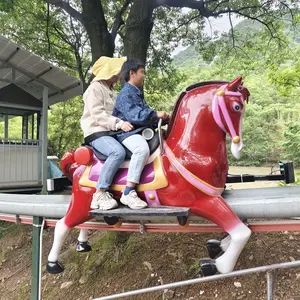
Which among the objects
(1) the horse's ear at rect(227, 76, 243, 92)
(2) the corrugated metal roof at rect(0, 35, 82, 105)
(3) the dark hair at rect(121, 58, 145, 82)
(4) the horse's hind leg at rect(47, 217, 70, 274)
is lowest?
(4) the horse's hind leg at rect(47, 217, 70, 274)

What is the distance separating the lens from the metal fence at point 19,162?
7.03 meters

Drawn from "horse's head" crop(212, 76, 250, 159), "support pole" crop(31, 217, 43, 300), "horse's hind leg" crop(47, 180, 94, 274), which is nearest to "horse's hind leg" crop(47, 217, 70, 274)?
"horse's hind leg" crop(47, 180, 94, 274)

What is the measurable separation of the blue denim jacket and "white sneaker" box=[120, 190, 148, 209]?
16.7 inches

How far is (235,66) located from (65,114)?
7412mm

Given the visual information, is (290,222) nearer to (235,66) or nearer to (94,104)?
(94,104)

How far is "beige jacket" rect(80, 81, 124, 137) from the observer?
265cm

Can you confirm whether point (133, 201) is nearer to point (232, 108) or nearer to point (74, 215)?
point (74, 215)

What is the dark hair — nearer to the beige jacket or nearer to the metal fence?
the beige jacket

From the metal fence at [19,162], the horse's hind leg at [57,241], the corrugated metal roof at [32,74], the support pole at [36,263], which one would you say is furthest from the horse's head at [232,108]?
the metal fence at [19,162]

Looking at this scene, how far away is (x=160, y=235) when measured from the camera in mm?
4680

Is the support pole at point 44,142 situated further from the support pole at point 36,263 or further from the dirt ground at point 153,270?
the support pole at point 36,263

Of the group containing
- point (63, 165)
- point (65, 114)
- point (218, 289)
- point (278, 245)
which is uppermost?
point (65, 114)

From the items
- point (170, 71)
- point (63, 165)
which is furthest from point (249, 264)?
point (170, 71)

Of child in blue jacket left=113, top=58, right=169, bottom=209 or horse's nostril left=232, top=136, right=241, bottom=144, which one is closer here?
horse's nostril left=232, top=136, right=241, bottom=144
